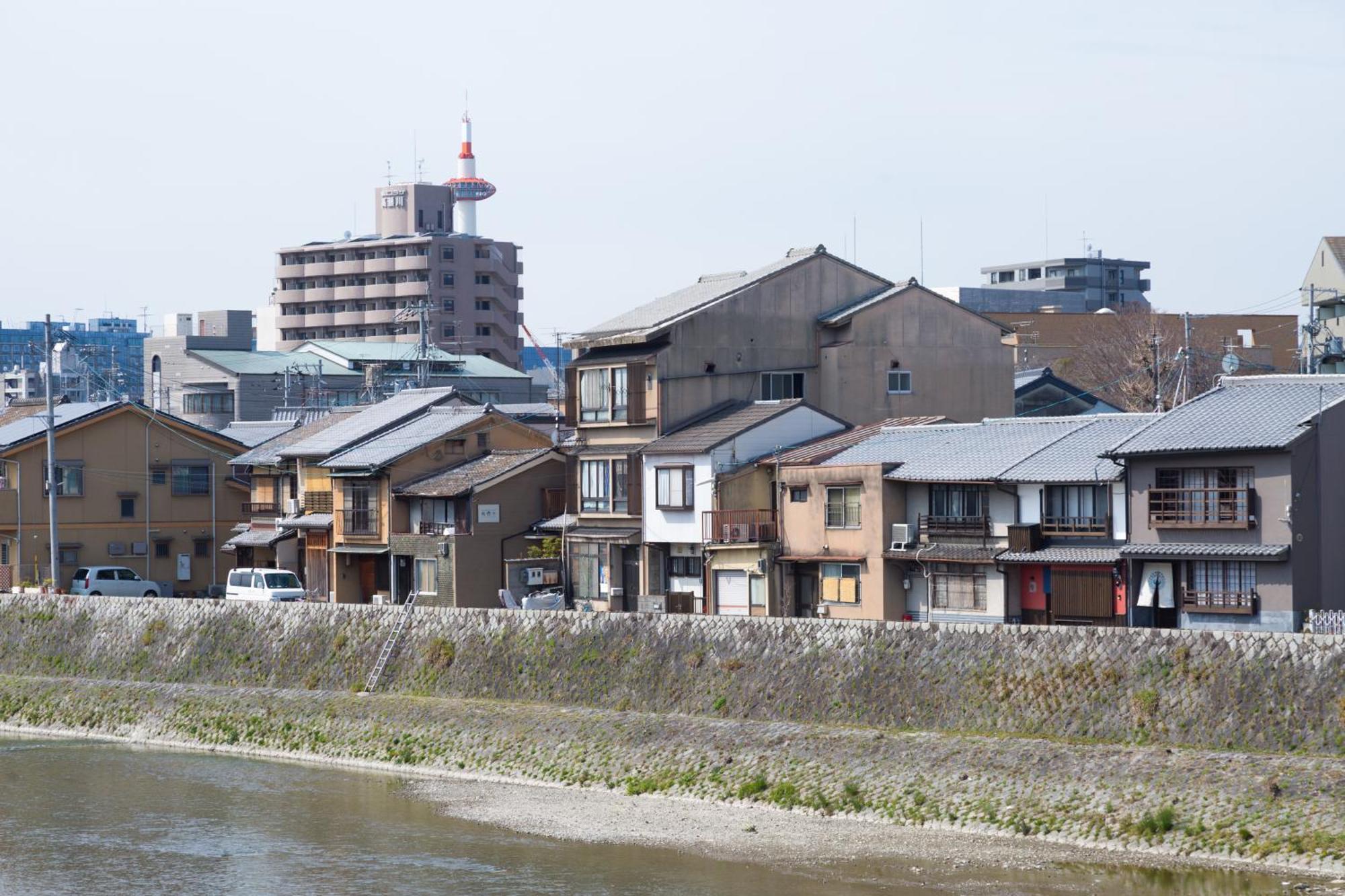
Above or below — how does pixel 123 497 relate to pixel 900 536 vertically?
above

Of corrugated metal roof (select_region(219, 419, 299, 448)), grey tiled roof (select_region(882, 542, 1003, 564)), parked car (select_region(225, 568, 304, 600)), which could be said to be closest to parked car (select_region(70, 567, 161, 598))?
parked car (select_region(225, 568, 304, 600))

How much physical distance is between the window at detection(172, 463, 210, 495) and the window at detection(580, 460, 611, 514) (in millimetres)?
21443

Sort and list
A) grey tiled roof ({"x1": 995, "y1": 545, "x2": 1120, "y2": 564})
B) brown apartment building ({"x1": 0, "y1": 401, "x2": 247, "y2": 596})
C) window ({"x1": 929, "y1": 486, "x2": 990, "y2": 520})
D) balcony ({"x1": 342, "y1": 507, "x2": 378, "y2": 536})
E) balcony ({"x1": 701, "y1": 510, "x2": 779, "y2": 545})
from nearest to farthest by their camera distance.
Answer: grey tiled roof ({"x1": 995, "y1": 545, "x2": 1120, "y2": 564})
window ({"x1": 929, "y1": 486, "x2": 990, "y2": 520})
balcony ({"x1": 701, "y1": 510, "x2": 779, "y2": 545})
balcony ({"x1": 342, "y1": 507, "x2": 378, "y2": 536})
brown apartment building ({"x1": 0, "y1": 401, "x2": 247, "y2": 596})

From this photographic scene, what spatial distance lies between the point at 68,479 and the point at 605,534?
81.9 ft

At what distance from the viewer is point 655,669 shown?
4031 centimetres

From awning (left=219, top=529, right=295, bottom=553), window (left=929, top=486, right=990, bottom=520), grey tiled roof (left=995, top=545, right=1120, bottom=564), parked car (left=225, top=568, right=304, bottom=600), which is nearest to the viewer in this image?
grey tiled roof (left=995, top=545, right=1120, bottom=564)

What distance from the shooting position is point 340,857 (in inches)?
1275

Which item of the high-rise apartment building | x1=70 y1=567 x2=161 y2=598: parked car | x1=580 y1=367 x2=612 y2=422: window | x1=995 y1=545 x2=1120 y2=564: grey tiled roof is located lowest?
x1=70 y1=567 x2=161 y2=598: parked car

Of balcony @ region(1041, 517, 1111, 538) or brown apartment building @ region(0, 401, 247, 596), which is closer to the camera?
balcony @ region(1041, 517, 1111, 538)

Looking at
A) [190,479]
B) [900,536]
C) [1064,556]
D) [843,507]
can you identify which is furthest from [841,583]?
[190,479]

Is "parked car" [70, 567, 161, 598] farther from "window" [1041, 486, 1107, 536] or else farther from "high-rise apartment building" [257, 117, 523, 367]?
"high-rise apartment building" [257, 117, 523, 367]

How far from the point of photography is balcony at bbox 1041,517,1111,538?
1628 inches

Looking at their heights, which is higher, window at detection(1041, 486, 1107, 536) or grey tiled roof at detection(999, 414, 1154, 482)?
grey tiled roof at detection(999, 414, 1154, 482)

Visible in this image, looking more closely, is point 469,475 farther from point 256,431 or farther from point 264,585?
point 256,431
